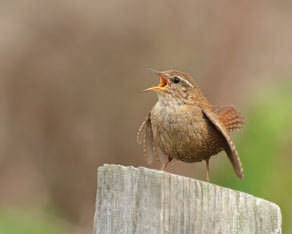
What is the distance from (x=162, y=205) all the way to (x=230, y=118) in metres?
2.25

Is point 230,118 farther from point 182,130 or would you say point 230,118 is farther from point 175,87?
point 182,130

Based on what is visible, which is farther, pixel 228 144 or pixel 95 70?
pixel 95 70

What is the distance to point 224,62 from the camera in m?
11.7

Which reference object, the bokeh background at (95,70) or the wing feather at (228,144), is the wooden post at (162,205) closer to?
the wing feather at (228,144)

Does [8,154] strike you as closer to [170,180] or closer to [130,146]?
[130,146]

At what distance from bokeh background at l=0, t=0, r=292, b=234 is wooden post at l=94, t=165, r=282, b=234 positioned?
802 cm

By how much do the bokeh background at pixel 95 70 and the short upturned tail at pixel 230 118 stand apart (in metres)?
5.89

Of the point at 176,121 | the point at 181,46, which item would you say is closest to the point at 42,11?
the point at 181,46

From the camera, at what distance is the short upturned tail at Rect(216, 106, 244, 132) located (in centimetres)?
524

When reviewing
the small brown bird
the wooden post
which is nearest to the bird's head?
the small brown bird

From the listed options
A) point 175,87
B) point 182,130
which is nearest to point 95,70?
point 175,87

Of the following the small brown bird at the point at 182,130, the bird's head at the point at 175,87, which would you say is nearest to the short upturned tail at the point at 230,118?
the small brown bird at the point at 182,130

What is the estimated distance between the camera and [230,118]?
527 cm

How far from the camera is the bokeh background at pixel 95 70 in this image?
1151cm
